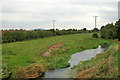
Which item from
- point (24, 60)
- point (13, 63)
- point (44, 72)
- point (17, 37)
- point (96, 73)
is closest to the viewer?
point (96, 73)

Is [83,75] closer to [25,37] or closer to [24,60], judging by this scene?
[24,60]

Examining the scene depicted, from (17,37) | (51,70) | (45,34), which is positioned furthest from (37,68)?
(45,34)

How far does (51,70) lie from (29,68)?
2715 millimetres

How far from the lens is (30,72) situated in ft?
46.6

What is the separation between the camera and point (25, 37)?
3694cm

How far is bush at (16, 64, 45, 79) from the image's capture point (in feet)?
44.9

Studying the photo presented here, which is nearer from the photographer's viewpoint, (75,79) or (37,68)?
(75,79)

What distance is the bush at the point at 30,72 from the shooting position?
13.7 metres

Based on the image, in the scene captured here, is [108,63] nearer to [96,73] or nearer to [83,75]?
[96,73]

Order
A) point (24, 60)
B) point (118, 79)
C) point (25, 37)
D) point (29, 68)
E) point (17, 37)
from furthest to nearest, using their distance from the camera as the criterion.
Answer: point (25, 37), point (17, 37), point (24, 60), point (29, 68), point (118, 79)

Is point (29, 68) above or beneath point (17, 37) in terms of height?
beneath

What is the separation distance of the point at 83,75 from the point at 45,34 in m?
35.4

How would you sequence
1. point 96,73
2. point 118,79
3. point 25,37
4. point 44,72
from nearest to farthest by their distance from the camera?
point 118,79, point 96,73, point 44,72, point 25,37

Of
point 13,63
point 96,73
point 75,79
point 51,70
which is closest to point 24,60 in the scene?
point 13,63
